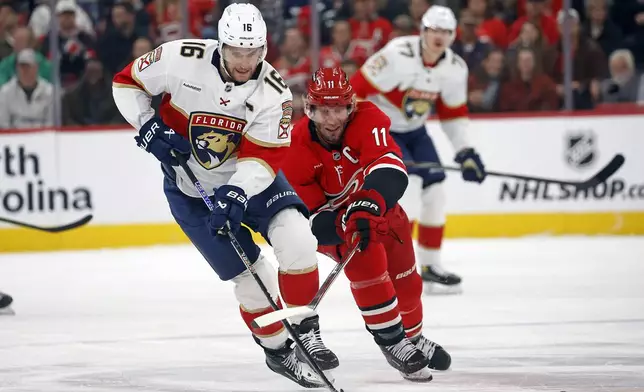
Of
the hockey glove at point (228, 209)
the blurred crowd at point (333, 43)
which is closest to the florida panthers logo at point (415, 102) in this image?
the blurred crowd at point (333, 43)

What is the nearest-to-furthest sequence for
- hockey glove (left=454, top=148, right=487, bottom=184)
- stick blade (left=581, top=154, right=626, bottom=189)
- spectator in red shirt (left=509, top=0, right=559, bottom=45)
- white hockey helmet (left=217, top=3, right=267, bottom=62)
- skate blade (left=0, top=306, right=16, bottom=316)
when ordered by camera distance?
white hockey helmet (left=217, top=3, right=267, bottom=62) < skate blade (left=0, top=306, right=16, bottom=316) < hockey glove (left=454, top=148, right=487, bottom=184) < stick blade (left=581, top=154, right=626, bottom=189) < spectator in red shirt (left=509, top=0, right=559, bottom=45)

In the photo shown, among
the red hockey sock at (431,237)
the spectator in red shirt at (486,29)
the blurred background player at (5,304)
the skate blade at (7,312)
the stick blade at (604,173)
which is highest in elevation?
the spectator in red shirt at (486,29)

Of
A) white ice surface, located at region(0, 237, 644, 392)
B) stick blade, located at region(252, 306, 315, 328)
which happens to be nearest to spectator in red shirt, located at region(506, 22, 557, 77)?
white ice surface, located at region(0, 237, 644, 392)

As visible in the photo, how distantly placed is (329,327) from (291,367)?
113cm

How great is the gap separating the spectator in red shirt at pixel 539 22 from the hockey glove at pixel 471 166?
2.37 m

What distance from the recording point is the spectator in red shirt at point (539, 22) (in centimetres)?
818

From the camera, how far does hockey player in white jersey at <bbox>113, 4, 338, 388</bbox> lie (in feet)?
12.1

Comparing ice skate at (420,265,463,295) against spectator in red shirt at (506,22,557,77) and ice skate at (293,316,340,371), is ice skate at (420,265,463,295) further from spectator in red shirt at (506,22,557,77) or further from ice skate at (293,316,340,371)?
spectator in red shirt at (506,22,557,77)

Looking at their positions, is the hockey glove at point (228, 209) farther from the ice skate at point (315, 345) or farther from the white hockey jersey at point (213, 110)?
the ice skate at point (315, 345)

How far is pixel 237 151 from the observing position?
13.0 feet

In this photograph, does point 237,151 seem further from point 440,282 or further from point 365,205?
point 440,282

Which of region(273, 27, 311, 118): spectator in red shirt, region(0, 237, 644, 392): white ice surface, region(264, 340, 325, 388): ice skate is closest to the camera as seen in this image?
region(264, 340, 325, 388): ice skate

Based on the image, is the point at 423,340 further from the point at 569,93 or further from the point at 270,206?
the point at 569,93

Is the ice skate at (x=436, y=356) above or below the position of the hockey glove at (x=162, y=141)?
below
